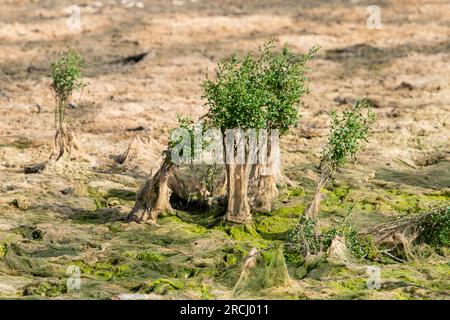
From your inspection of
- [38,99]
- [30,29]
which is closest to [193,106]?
Answer: [38,99]

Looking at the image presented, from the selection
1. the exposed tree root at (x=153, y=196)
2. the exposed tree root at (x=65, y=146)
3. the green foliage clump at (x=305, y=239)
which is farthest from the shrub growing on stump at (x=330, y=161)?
the exposed tree root at (x=65, y=146)

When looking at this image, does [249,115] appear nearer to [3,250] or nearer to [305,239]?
[305,239]

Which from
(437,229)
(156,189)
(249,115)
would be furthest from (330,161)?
(156,189)

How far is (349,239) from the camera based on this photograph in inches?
813

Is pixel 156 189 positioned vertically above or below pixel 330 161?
below

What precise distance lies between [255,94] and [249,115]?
450mm

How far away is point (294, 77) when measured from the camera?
2341cm

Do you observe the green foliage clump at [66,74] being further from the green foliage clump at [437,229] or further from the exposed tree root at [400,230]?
the green foliage clump at [437,229]

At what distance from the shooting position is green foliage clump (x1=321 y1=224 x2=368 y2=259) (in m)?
20.5

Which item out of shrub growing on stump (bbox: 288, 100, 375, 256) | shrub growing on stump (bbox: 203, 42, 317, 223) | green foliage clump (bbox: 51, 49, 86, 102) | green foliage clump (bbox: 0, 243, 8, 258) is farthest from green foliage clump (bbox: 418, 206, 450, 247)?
green foliage clump (bbox: 51, 49, 86, 102)

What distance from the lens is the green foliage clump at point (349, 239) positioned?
20.5m

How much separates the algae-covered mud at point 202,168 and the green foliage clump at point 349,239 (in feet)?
0.12
